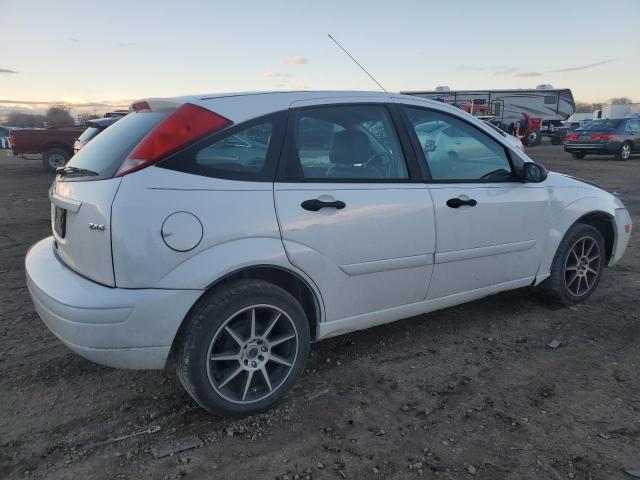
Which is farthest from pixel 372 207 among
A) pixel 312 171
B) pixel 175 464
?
pixel 175 464

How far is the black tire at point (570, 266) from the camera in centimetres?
412

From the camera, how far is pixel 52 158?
51.1 feet

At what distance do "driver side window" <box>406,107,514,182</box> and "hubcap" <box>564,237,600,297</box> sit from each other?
1.09m

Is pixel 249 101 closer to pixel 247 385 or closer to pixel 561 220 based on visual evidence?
pixel 247 385

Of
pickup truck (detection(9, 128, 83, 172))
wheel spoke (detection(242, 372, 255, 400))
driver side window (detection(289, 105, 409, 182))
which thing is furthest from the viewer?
pickup truck (detection(9, 128, 83, 172))

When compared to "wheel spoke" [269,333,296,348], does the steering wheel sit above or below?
above

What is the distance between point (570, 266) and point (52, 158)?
15668 millimetres

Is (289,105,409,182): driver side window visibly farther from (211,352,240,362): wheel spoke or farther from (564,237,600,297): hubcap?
(564,237,600,297): hubcap

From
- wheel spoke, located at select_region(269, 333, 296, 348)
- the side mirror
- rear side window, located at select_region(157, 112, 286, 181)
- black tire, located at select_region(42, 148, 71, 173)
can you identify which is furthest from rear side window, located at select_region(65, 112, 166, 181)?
black tire, located at select_region(42, 148, 71, 173)

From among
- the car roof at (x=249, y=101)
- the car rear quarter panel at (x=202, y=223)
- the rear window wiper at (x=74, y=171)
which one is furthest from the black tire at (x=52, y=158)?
the car rear quarter panel at (x=202, y=223)

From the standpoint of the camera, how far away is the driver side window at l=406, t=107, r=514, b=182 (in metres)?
3.38

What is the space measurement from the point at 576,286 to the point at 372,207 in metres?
2.43

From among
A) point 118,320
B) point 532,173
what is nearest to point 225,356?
point 118,320

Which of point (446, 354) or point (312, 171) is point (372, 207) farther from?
point (446, 354)
